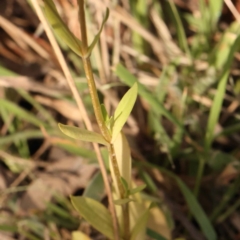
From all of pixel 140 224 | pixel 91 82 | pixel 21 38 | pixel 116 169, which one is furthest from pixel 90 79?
pixel 21 38

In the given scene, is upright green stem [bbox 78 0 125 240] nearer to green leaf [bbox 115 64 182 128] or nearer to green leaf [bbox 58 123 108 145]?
green leaf [bbox 58 123 108 145]

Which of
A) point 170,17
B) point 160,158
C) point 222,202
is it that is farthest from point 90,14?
point 222,202

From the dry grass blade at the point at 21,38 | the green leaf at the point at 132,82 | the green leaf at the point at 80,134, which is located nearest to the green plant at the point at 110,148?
the green leaf at the point at 80,134

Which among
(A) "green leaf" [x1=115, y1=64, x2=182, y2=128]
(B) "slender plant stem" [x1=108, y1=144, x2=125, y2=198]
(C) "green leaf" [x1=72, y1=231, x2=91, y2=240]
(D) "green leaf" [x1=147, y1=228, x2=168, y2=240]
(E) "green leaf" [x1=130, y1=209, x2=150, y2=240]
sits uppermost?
(A) "green leaf" [x1=115, y1=64, x2=182, y2=128]

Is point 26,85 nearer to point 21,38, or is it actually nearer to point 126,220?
point 21,38

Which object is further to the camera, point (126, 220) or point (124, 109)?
point (126, 220)

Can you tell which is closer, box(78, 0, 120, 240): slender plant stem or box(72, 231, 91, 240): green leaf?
box(78, 0, 120, 240): slender plant stem

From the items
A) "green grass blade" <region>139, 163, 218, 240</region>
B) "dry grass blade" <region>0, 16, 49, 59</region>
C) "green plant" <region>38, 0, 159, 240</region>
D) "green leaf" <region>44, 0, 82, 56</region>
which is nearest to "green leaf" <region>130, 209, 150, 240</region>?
"green plant" <region>38, 0, 159, 240</region>

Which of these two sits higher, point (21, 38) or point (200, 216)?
point (21, 38)

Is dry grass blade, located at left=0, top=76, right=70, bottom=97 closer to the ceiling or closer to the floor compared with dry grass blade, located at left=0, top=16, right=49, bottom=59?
closer to the floor
